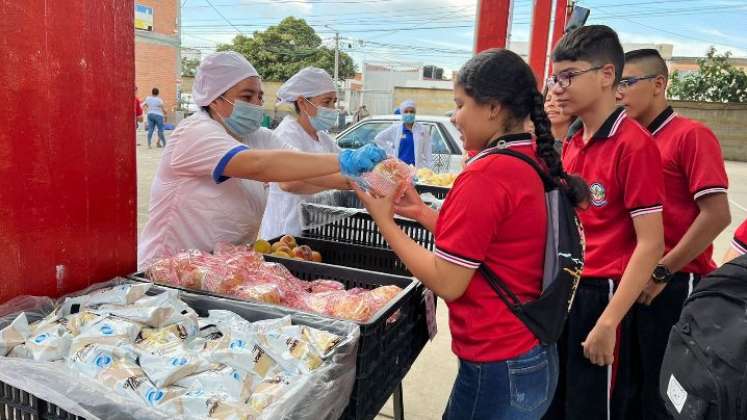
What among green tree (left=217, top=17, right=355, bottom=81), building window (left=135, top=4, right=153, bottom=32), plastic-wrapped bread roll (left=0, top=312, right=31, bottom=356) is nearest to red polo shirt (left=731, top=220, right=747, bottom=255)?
plastic-wrapped bread roll (left=0, top=312, right=31, bottom=356)

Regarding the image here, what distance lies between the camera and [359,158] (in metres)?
1.54

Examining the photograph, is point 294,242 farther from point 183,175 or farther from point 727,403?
point 727,403

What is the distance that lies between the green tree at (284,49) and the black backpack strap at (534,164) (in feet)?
118

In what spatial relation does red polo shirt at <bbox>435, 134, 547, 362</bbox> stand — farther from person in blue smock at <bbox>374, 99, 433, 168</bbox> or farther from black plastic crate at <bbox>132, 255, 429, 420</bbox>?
person in blue smock at <bbox>374, 99, 433, 168</bbox>

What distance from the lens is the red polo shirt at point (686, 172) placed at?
2.03 m

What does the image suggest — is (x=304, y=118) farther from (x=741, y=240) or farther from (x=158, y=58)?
(x=158, y=58)

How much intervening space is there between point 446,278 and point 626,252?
89 centimetres

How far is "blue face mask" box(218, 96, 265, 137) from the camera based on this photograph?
2131 millimetres

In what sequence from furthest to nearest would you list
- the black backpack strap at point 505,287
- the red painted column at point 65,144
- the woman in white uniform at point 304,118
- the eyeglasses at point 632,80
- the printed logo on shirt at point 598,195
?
the woman in white uniform at point 304,118, the eyeglasses at point 632,80, the printed logo on shirt at point 598,195, the black backpack strap at point 505,287, the red painted column at point 65,144

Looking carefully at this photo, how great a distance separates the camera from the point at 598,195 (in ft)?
5.96

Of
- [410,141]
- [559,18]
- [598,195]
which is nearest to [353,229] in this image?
[598,195]

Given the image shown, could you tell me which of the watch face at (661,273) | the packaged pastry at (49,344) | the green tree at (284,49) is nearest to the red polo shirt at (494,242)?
the packaged pastry at (49,344)

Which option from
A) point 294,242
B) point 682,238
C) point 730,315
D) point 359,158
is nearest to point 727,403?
point 730,315

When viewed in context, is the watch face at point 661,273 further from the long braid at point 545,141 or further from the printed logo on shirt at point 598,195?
the long braid at point 545,141
